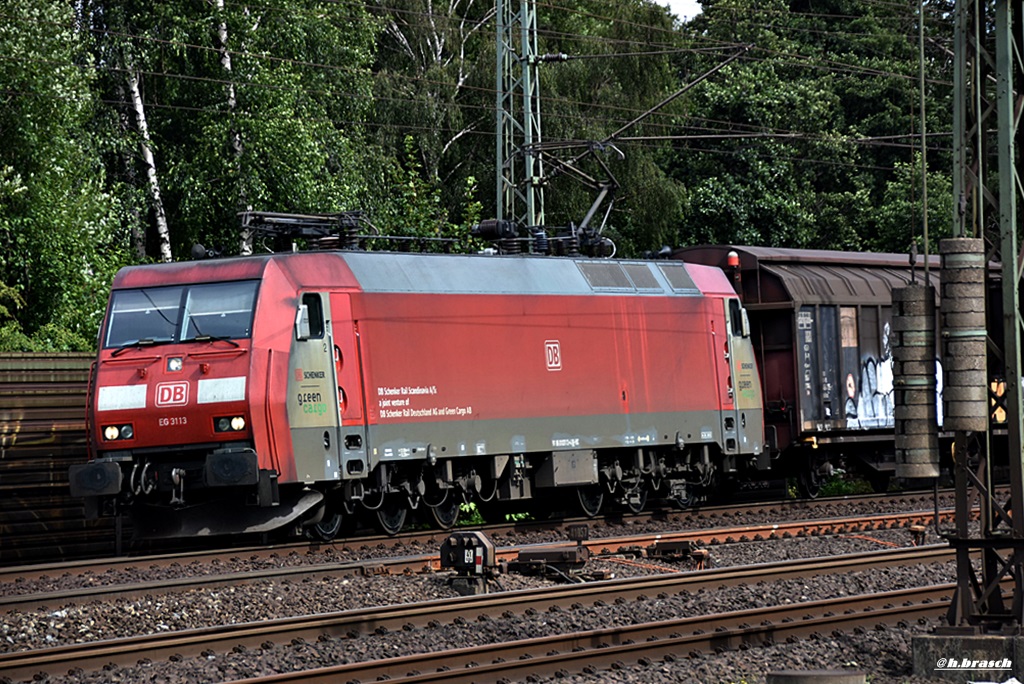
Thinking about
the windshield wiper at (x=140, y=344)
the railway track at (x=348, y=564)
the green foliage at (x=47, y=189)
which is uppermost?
the green foliage at (x=47, y=189)

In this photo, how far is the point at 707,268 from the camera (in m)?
23.2

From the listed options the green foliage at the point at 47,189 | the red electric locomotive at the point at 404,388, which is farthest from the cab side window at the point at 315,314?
the green foliage at the point at 47,189

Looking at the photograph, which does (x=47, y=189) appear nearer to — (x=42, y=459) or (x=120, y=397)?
(x=42, y=459)

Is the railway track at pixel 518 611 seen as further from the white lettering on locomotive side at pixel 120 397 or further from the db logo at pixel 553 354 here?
the db logo at pixel 553 354

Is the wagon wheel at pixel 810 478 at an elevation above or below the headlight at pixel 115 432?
below

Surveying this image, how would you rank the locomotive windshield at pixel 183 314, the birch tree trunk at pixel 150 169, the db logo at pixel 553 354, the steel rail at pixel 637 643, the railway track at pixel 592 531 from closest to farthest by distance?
the steel rail at pixel 637 643 → the railway track at pixel 592 531 → the locomotive windshield at pixel 183 314 → the db logo at pixel 553 354 → the birch tree trunk at pixel 150 169

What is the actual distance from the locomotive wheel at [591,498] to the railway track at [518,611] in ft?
22.6

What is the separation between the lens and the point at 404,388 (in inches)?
725

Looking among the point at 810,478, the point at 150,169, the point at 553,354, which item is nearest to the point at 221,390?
the point at 553,354

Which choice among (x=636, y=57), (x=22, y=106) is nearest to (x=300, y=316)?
(x=22, y=106)

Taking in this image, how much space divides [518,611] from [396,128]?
25070 millimetres

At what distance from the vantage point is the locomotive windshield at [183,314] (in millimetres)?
16859

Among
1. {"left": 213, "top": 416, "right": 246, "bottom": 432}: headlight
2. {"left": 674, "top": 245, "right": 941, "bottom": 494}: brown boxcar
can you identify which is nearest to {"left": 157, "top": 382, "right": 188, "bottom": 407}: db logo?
{"left": 213, "top": 416, "right": 246, "bottom": 432}: headlight

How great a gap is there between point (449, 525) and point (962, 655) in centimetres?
1015
